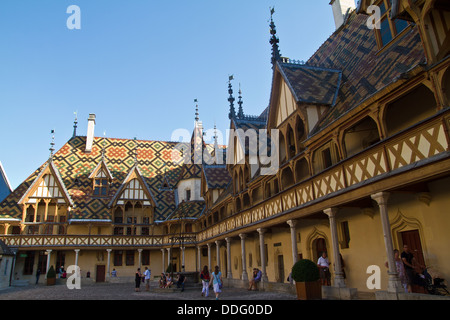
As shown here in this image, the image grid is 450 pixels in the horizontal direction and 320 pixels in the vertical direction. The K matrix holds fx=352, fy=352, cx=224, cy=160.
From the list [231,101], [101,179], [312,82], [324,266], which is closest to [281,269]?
[324,266]

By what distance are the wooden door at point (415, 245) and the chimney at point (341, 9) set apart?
46.8 feet

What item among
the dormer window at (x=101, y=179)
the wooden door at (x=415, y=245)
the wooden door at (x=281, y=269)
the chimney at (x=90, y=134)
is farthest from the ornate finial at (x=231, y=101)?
the chimney at (x=90, y=134)

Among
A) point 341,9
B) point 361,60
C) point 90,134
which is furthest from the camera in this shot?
point 90,134

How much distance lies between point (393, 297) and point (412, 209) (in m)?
3.43

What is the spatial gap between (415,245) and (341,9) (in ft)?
51.6

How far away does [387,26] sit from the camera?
1352 cm

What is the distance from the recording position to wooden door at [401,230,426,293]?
35.5 feet

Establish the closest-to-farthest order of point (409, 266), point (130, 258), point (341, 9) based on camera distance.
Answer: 1. point (409, 266)
2. point (341, 9)
3. point (130, 258)

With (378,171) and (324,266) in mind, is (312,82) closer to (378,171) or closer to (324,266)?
(378,171)

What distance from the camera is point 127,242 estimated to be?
1432 inches

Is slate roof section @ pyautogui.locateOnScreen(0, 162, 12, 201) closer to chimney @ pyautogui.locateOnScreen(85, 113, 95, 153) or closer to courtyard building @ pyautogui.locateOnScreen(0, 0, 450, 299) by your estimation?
courtyard building @ pyautogui.locateOnScreen(0, 0, 450, 299)

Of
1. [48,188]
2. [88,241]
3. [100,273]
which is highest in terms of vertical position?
[48,188]
